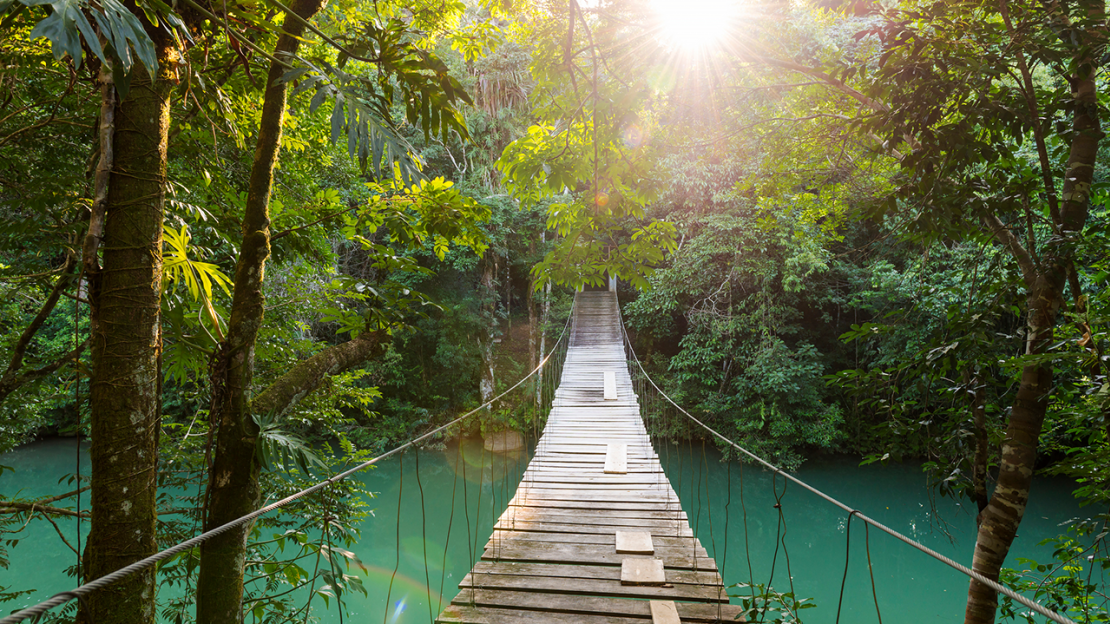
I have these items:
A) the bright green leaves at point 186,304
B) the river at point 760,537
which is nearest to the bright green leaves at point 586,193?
the bright green leaves at point 186,304

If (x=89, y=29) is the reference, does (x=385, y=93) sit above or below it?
above

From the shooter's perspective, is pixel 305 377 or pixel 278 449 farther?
pixel 305 377

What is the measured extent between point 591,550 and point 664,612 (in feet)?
1.63

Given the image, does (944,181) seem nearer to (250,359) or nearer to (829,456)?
(250,359)

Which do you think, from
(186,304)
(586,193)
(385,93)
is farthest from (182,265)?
(586,193)

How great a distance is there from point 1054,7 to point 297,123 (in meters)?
2.82

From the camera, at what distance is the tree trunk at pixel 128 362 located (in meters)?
0.92

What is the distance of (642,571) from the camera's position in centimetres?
180

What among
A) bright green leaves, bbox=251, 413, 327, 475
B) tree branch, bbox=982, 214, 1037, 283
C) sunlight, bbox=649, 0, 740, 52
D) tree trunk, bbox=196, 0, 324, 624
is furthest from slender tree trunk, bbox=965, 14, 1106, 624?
tree trunk, bbox=196, 0, 324, 624

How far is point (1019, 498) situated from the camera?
148cm

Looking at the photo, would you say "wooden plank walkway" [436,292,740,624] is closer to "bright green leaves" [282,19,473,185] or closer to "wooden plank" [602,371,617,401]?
"wooden plank" [602,371,617,401]

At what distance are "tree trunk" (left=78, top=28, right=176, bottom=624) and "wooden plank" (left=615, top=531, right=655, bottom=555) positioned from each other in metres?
1.51

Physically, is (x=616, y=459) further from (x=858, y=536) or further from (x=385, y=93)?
(x=858, y=536)

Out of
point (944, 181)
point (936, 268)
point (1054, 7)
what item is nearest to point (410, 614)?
point (944, 181)
